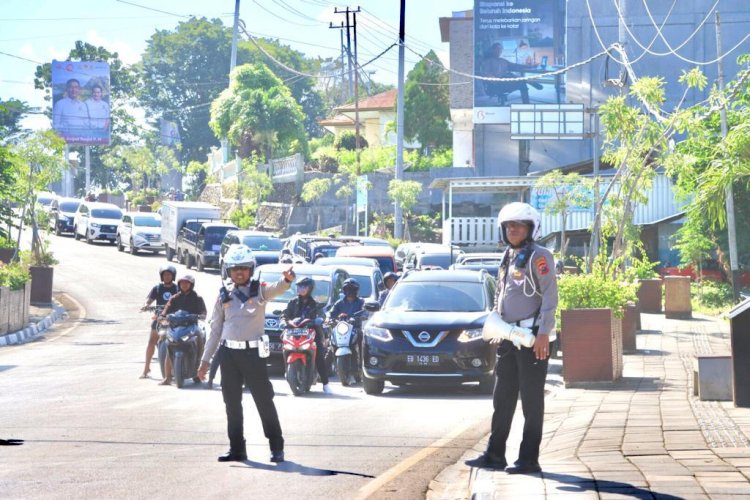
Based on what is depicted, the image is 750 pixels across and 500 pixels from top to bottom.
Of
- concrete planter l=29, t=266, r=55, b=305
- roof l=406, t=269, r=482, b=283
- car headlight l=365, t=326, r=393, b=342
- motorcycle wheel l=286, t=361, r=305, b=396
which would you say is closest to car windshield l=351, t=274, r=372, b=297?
roof l=406, t=269, r=482, b=283

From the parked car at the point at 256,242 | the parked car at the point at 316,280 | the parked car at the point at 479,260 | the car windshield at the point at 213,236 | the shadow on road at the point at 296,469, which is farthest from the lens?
the car windshield at the point at 213,236

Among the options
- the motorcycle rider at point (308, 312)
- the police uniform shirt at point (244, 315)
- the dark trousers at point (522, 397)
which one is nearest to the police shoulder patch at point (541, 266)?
the dark trousers at point (522, 397)

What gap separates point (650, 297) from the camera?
118ft

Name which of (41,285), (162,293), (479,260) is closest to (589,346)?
(162,293)

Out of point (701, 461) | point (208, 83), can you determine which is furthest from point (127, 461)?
point (208, 83)

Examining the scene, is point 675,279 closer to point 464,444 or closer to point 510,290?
point 464,444

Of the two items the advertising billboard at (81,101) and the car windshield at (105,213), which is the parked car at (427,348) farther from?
the advertising billboard at (81,101)

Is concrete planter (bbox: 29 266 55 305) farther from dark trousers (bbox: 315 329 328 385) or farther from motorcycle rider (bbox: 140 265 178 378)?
dark trousers (bbox: 315 329 328 385)

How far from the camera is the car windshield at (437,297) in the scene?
18516 millimetres

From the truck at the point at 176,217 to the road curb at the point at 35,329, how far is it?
15.1 metres

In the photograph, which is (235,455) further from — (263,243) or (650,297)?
(263,243)

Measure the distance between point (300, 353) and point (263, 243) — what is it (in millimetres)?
28989

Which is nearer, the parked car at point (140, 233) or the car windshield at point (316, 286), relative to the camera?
the car windshield at point (316, 286)

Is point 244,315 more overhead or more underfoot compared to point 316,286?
more underfoot
